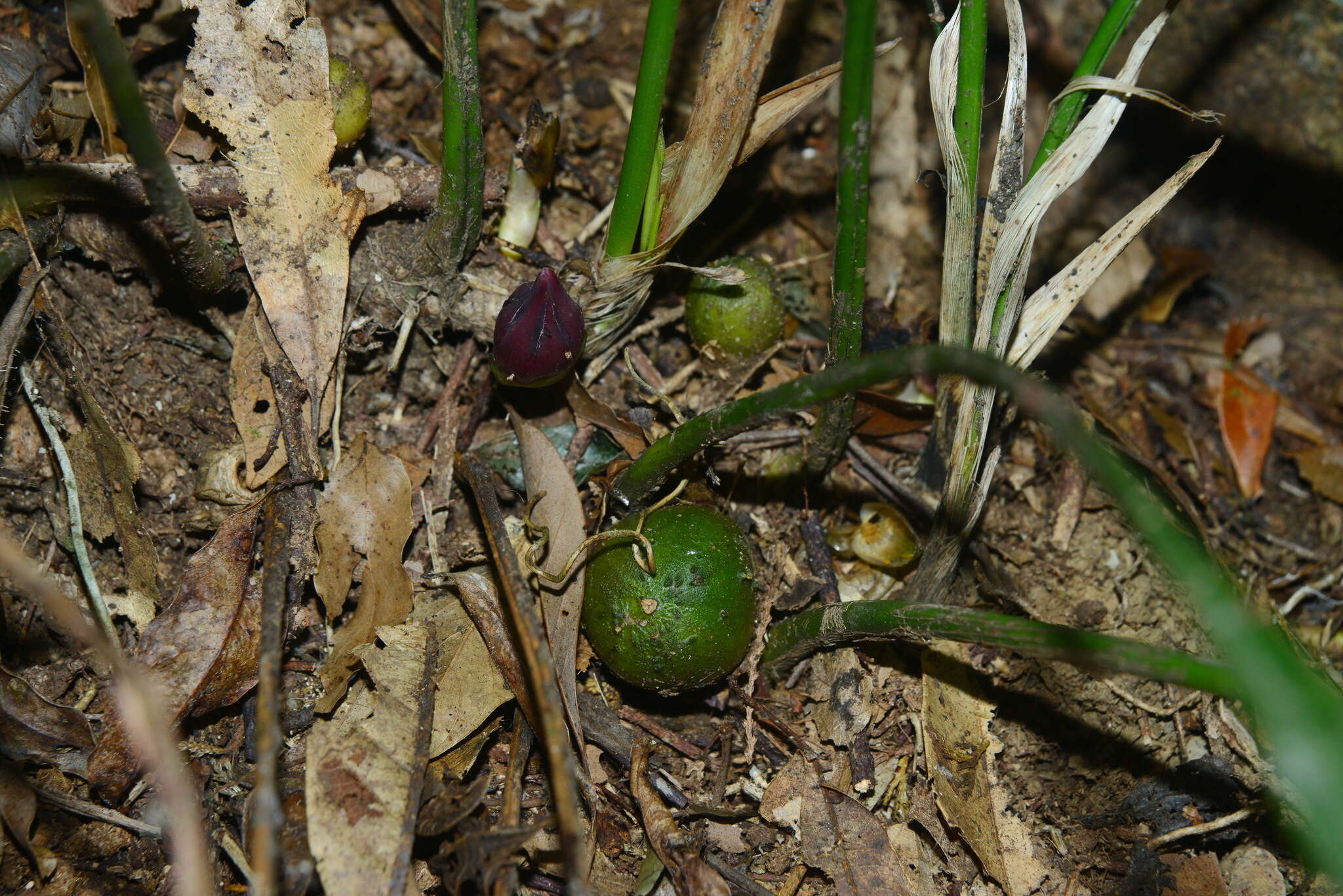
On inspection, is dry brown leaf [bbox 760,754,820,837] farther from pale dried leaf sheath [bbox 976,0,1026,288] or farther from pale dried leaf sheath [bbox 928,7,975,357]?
pale dried leaf sheath [bbox 976,0,1026,288]

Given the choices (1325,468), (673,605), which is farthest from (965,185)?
(1325,468)

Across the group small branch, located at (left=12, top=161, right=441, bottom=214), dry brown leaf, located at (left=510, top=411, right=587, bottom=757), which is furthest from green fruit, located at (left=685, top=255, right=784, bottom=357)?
small branch, located at (left=12, top=161, right=441, bottom=214)

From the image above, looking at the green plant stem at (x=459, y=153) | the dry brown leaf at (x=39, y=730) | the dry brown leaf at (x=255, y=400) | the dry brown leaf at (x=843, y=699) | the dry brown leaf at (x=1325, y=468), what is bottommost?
the dry brown leaf at (x=39, y=730)

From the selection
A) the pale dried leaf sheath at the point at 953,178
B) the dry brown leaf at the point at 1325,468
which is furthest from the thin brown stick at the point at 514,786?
the dry brown leaf at the point at 1325,468

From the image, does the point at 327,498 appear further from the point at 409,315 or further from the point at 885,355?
the point at 885,355

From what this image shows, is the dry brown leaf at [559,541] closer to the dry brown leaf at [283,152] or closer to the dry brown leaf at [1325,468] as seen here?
the dry brown leaf at [283,152]

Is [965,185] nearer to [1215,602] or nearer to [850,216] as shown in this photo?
[850,216]
